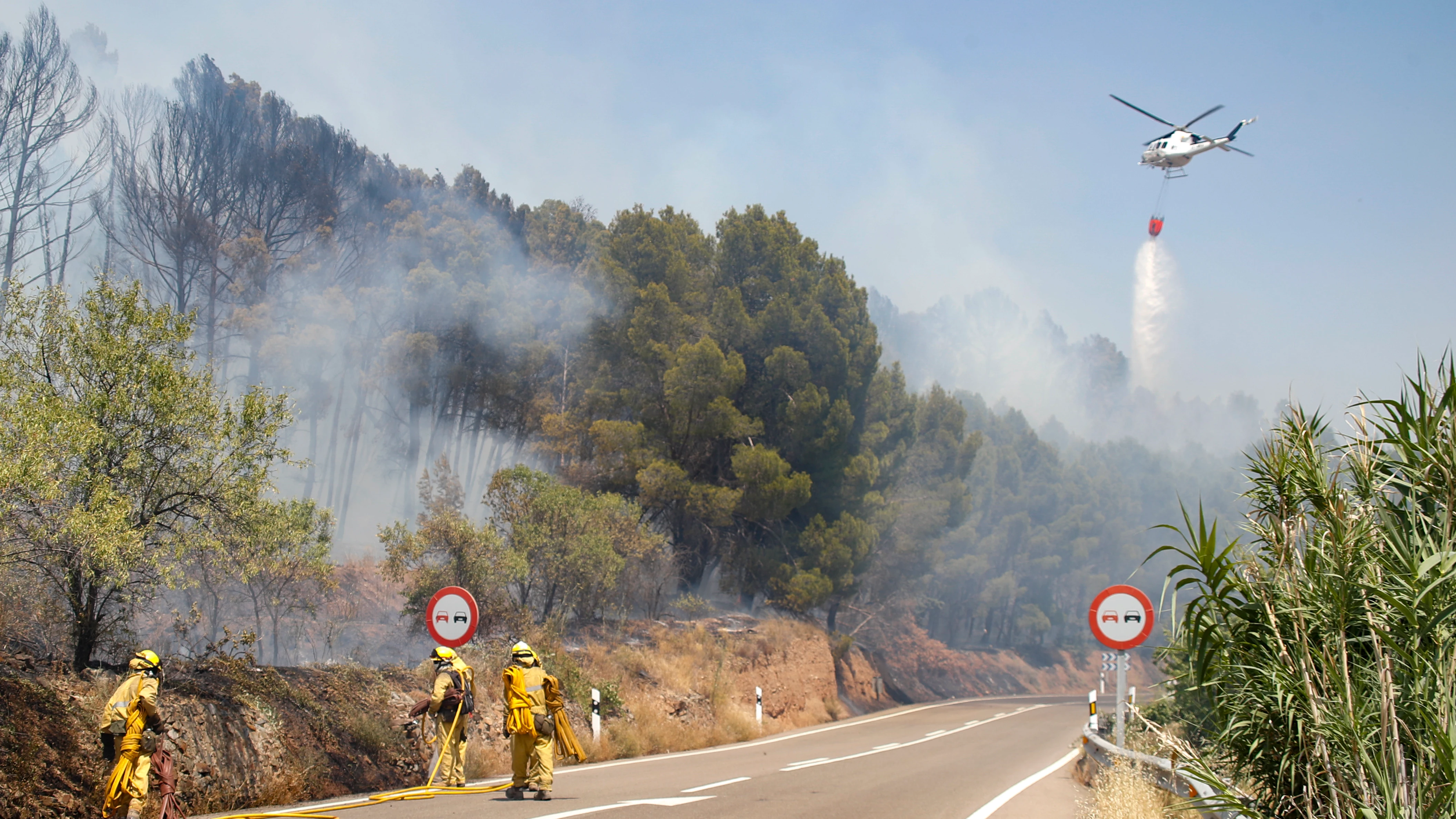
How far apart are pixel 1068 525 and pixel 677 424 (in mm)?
47998

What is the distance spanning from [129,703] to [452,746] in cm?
343

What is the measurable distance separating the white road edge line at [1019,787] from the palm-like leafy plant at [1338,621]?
16.1 feet

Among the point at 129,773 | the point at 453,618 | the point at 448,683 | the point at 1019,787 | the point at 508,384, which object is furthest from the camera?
the point at 508,384

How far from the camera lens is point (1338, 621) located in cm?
442

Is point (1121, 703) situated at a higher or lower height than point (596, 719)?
higher

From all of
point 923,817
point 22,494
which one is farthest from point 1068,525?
point 22,494

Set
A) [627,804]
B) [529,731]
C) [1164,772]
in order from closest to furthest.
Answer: [1164,772] < [627,804] < [529,731]

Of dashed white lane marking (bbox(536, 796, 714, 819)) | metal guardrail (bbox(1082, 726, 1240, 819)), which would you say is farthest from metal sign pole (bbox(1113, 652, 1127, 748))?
dashed white lane marking (bbox(536, 796, 714, 819))

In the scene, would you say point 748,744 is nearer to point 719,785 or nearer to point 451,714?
point 719,785

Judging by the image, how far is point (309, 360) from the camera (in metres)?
37.5

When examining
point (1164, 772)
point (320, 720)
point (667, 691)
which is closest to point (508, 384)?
point (667, 691)

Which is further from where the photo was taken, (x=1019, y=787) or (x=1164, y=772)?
(x=1019, y=787)

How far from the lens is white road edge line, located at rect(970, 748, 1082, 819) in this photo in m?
9.49

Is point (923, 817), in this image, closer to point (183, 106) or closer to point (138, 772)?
point (138, 772)
